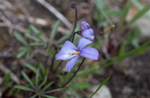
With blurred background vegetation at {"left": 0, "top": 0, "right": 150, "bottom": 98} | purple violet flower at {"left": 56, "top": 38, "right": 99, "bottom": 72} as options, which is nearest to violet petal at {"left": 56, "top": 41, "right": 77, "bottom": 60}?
purple violet flower at {"left": 56, "top": 38, "right": 99, "bottom": 72}

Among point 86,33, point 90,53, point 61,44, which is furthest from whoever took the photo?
point 61,44

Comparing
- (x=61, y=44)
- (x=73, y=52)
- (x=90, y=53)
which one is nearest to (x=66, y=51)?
(x=73, y=52)

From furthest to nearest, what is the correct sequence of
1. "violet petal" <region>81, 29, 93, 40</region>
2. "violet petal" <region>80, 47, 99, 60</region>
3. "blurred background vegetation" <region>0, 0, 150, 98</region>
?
"blurred background vegetation" <region>0, 0, 150, 98</region> < "violet petal" <region>81, 29, 93, 40</region> < "violet petal" <region>80, 47, 99, 60</region>

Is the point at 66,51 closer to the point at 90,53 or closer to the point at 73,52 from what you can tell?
the point at 73,52

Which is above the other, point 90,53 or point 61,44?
point 90,53

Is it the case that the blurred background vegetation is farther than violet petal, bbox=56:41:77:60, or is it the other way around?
the blurred background vegetation

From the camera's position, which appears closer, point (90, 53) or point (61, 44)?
point (90, 53)

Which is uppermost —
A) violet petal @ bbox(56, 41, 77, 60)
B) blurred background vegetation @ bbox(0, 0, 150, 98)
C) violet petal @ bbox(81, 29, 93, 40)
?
violet petal @ bbox(81, 29, 93, 40)

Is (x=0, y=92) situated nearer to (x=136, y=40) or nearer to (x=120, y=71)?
(x=120, y=71)

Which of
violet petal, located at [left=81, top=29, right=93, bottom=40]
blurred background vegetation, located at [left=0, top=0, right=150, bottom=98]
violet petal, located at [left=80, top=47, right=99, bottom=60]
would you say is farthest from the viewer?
blurred background vegetation, located at [left=0, top=0, right=150, bottom=98]

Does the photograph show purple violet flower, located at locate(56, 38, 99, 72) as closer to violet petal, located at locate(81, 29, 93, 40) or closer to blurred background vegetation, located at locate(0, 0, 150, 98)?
violet petal, located at locate(81, 29, 93, 40)
